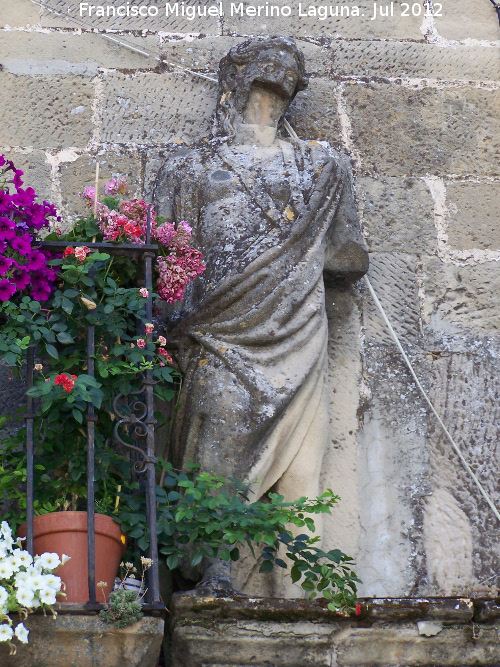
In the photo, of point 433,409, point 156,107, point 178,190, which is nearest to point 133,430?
point 178,190

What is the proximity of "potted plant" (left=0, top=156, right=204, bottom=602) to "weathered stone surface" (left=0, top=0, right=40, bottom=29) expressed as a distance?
1.53 meters

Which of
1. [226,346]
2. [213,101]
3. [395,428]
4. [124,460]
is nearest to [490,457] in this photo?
[395,428]

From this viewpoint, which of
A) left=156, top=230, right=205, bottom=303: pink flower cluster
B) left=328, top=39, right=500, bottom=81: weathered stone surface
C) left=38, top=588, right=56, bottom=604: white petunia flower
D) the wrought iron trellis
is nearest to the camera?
left=38, top=588, right=56, bottom=604: white petunia flower

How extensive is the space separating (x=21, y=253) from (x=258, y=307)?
2.67ft

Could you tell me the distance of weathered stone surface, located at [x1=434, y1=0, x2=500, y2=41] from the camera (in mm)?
5152

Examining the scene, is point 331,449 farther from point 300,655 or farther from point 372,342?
point 300,655

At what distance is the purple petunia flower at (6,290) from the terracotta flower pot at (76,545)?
0.62m

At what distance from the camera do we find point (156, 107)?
4859 millimetres

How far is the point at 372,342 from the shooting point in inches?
175

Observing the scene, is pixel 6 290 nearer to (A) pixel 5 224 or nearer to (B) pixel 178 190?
(A) pixel 5 224

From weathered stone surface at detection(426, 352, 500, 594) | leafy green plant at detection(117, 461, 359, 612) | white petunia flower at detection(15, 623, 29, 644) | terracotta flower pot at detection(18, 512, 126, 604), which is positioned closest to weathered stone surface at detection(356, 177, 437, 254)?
weathered stone surface at detection(426, 352, 500, 594)

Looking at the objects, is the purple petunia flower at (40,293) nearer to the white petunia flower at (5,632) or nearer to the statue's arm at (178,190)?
the statue's arm at (178,190)

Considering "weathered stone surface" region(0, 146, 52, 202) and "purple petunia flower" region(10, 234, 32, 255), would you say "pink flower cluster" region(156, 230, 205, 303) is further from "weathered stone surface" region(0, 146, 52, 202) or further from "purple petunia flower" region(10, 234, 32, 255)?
"weathered stone surface" region(0, 146, 52, 202)

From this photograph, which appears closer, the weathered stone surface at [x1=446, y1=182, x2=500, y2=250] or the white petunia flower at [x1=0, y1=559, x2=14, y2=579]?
the white petunia flower at [x1=0, y1=559, x2=14, y2=579]
